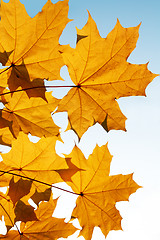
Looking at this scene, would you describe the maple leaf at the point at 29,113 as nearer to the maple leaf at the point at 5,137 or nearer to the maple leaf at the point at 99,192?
the maple leaf at the point at 5,137

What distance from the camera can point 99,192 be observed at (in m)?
1.30

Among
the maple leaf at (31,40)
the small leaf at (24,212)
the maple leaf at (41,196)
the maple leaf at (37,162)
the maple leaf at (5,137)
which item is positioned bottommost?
the small leaf at (24,212)

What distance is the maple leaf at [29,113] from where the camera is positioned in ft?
4.09

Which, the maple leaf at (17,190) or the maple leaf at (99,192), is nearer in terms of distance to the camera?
the maple leaf at (17,190)

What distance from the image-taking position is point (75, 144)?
117cm

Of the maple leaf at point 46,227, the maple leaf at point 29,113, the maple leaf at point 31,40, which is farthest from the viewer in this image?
the maple leaf at point 46,227

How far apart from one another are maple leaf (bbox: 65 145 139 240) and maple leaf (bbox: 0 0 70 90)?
41 centimetres

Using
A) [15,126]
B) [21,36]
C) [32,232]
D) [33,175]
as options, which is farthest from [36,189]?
[21,36]

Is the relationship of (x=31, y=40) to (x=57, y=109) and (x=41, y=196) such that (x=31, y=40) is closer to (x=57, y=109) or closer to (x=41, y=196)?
(x=57, y=109)

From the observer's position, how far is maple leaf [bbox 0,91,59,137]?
1245 mm

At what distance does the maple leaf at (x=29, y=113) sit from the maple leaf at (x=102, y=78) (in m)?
0.13

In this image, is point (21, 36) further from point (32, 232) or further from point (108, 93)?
point (32, 232)

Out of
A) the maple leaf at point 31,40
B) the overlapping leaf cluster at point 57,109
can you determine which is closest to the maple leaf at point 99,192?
the overlapping leaf cluster at point 57,109

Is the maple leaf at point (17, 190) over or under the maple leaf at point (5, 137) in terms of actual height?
under
